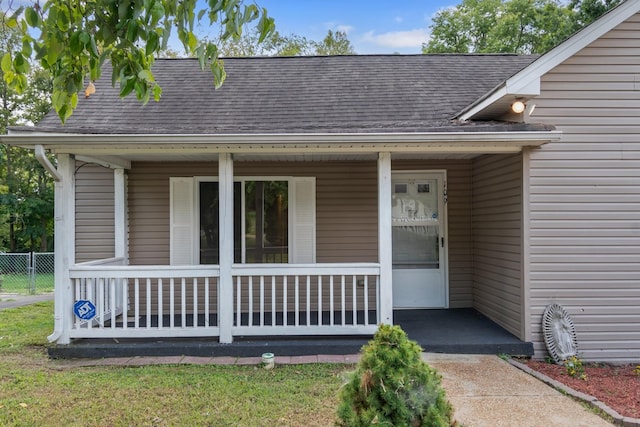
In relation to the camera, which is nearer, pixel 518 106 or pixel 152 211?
pixel 518 106

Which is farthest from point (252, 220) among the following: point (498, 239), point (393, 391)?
point (393, 391)

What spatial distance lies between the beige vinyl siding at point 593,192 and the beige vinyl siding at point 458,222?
1620 mm

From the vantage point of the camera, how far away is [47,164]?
435 centimetres

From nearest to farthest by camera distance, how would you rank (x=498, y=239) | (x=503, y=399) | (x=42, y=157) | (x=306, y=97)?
(x=503, y=399) → (x=42, y=157) → (x=498, y=239) → (x=306, y=97)

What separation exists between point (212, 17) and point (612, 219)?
498cm

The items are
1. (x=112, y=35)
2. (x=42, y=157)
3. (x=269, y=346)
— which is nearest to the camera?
(x=112, y=35)

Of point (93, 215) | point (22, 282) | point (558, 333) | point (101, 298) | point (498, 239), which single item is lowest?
point (22, 282)

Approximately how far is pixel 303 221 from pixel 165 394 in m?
3.26

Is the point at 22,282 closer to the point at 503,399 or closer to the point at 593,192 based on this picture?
the point at 503,399

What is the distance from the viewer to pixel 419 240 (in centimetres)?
640

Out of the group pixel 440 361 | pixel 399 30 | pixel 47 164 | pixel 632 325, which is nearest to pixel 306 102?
pixel 47 164

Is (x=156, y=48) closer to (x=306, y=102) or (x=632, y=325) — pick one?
(x=306, y=102)

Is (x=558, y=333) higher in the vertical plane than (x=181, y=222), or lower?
lower

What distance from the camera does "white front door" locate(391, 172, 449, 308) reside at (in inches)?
250
